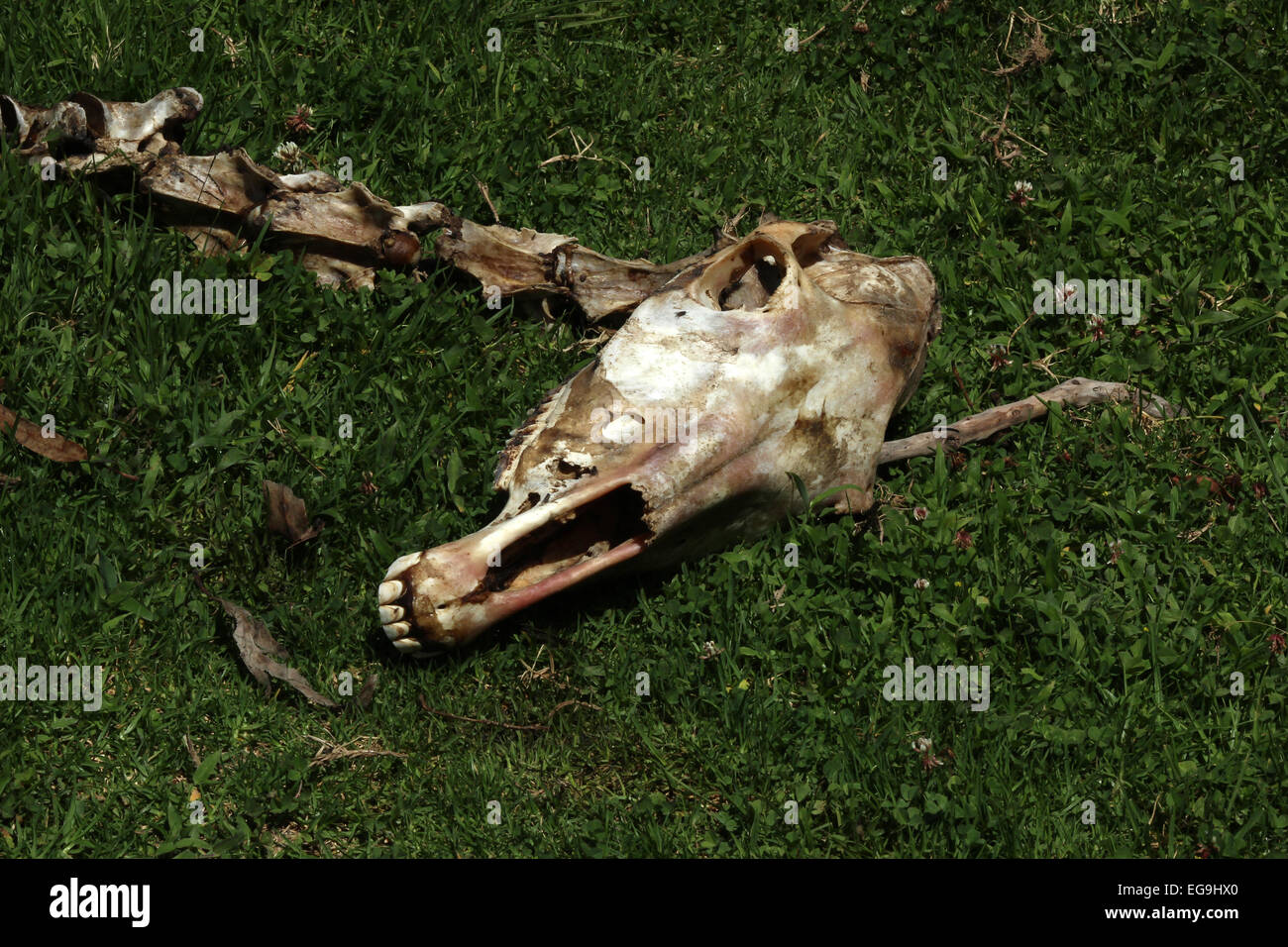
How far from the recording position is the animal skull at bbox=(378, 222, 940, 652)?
13.5 feet

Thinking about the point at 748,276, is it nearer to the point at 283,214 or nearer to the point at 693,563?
the point at 693,563

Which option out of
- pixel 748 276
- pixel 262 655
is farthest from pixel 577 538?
pixel 748 276

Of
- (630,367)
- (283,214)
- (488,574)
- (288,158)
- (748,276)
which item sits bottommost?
(488,574)

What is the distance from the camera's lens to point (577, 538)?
14.4 ft

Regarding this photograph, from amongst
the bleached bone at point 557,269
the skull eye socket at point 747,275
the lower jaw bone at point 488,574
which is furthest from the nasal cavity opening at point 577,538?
the bleached bone at point 557,269

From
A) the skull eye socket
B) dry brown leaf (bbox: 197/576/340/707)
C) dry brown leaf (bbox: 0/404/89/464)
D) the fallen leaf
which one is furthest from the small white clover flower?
dry brown leaf (bbox: 197/576/340/707)

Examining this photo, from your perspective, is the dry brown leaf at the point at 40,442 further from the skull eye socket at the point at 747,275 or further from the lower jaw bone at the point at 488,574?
the skull eye socket at the point at 747,275

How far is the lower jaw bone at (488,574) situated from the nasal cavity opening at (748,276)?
0.84 meters

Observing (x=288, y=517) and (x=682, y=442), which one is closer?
(x=682, y=442)

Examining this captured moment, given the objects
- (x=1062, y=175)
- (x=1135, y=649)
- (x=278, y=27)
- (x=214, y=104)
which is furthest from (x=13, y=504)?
(x=1062, y=175)

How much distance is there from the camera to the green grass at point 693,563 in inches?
157

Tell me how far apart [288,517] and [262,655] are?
1.44 feet
